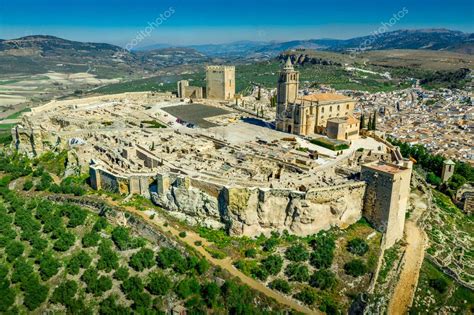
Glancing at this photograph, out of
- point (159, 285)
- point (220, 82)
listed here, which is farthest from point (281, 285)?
point (220, 82)

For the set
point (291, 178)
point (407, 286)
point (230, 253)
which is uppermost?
point (291, 178)

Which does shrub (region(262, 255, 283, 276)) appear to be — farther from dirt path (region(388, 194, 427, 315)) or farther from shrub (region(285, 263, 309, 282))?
dirt path (region(388, 194, 427, 315))

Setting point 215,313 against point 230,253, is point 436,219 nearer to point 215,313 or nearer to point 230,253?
point 230,253

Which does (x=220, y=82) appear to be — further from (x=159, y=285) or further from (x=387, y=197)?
(x=159, y=285)

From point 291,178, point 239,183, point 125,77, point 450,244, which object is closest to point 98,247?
point 239,183

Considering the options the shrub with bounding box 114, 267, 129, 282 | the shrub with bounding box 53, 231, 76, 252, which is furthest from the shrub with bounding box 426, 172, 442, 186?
the shrub with bounding box 53, 231, 76, 252

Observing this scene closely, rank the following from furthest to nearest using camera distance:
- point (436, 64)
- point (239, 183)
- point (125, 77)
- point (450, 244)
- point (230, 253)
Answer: point (125, 77), point (436, 64), point (450, 244), point (239, 183), point (230, 253)

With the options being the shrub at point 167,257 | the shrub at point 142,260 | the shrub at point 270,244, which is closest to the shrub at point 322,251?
the shrub at point 270,244
